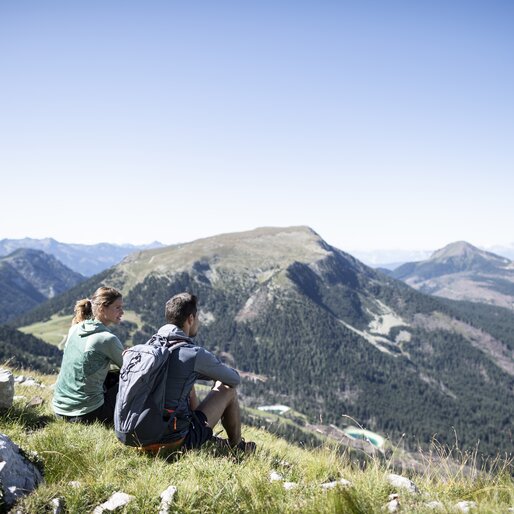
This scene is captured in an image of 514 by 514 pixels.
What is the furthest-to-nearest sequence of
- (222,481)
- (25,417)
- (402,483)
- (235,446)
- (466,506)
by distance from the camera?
(25,417)
(235,446)
(402,483)
(222,481)
(466,506)

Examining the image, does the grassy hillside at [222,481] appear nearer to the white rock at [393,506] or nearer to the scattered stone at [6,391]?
the white rock at [393,506]

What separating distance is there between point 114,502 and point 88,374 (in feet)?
12.1

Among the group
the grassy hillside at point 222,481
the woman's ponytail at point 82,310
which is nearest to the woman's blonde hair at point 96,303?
the woman's ponytail at point 82,310

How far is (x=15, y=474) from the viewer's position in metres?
5.14

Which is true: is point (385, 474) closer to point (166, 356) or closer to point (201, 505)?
point (201, 505)

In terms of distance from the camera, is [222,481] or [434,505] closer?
[434,505]

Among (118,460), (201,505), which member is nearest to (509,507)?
(201,505)

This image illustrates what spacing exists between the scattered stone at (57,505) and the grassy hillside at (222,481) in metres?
0.06

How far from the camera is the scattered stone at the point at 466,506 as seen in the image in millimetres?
4801

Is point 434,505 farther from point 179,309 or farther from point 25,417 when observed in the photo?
point 25,417

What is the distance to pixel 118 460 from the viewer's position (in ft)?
20.8

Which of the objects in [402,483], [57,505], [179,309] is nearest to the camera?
[57,505]

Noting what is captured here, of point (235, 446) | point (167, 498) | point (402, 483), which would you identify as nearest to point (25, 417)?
point (235, 446)

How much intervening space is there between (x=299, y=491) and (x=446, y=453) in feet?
10.8
